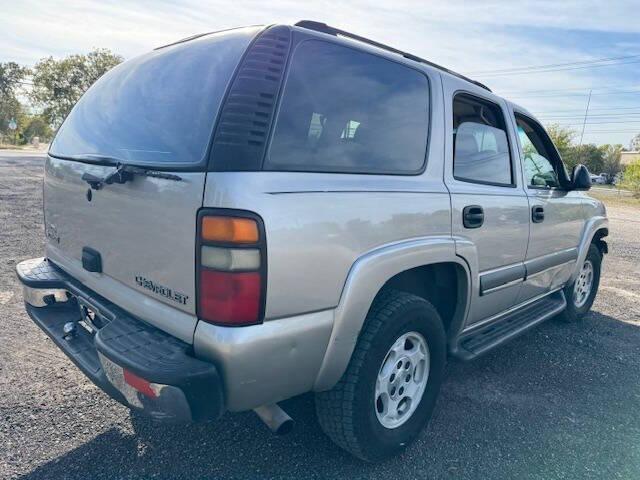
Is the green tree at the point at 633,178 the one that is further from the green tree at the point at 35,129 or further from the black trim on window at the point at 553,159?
the green tree at the point at 35,129

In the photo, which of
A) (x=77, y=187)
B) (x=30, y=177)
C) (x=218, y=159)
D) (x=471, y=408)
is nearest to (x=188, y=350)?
(x=218, y=159)

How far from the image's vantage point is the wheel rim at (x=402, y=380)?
2316 millimetres

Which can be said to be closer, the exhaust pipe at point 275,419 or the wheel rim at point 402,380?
the exhaust pipe at point 275,419

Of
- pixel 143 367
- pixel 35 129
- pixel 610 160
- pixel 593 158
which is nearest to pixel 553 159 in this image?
pixel 143 367

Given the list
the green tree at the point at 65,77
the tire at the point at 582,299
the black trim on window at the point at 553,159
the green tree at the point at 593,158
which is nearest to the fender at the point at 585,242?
the tire at the point at 582,299

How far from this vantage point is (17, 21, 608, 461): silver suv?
1707mm

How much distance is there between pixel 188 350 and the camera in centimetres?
178

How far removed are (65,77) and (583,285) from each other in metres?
48.6

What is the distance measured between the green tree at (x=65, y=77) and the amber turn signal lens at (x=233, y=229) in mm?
47078

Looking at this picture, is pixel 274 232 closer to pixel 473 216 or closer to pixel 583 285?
pixel 473 216

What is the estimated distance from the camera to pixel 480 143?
3.00 meters

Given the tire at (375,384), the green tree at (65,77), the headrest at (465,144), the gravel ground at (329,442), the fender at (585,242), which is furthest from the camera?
the green tree at (65,77)

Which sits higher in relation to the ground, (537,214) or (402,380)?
(537,214)

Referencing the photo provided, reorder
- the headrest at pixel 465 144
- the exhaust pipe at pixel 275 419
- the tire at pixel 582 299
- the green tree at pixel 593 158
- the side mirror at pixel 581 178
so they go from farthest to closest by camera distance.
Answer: the green tree at pixel 593 158 → the tire at pixel 582 299 → the side mirror at pixel 581 178 → the headrest at pixel 465 144 → the exhaust pipe at pixel 275 419
